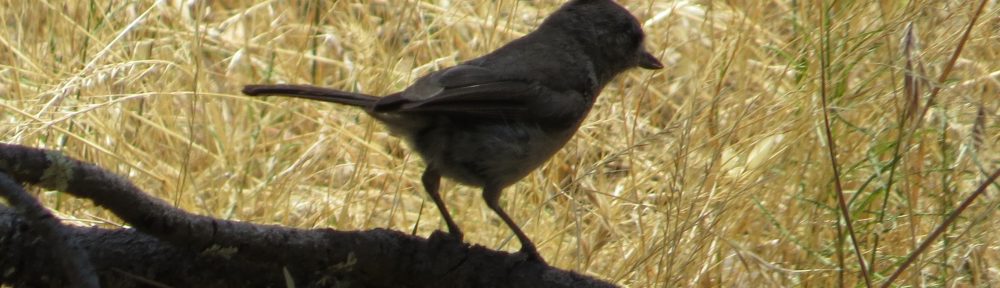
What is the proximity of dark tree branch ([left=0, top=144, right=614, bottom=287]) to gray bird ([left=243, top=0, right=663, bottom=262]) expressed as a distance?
0.89ft

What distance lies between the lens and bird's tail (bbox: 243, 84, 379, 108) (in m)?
2.79

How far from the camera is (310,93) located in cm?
296

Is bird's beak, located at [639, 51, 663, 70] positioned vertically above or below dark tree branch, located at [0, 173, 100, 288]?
above

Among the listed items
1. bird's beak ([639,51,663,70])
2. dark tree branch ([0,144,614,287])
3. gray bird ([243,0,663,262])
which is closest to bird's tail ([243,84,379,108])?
gray bird ([243,0,663,262])

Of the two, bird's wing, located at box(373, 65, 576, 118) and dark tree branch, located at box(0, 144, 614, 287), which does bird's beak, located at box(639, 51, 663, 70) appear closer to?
bird's wing, located at box(373, 65, 576, 118)

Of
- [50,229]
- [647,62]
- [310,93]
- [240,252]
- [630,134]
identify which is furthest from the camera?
[630,134]

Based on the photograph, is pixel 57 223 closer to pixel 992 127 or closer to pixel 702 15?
pixel 992 127

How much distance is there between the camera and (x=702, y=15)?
16.7 feet

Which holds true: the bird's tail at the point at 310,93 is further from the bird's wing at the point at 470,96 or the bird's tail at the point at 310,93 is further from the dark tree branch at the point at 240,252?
the dark tree branch at the point at 240,252

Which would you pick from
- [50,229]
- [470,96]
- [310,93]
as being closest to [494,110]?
[470,96]

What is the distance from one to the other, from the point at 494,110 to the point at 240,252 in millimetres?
1066

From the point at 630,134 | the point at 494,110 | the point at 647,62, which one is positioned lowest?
the point at 630,134

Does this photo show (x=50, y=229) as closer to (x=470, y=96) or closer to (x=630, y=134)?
(x=470, y=96)

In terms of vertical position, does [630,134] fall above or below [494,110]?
below
